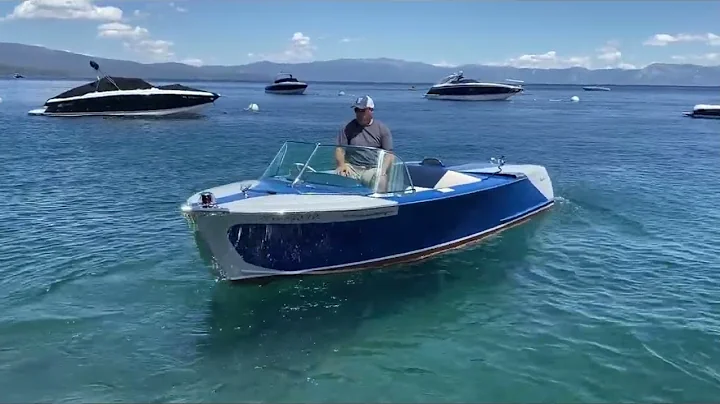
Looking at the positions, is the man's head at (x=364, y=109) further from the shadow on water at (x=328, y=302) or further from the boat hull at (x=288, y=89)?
the boat hull at (x=288, y=89)

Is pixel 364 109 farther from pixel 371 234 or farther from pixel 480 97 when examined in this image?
pixel 480 97

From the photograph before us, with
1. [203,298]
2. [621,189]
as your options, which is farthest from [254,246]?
[621,189]

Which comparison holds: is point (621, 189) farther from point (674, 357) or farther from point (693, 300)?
point (674, 357)

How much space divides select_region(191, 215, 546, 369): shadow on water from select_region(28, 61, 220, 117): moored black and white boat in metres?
34.4

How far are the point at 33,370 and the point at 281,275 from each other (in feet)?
11.2

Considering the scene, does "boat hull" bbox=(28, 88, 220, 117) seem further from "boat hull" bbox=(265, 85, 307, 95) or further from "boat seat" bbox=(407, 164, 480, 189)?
"boat hull" bbox=(265, 85, 307, 95)

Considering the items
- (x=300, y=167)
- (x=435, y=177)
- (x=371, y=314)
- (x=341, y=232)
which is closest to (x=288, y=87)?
(x=435, y=177)

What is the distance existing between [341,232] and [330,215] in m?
0.52

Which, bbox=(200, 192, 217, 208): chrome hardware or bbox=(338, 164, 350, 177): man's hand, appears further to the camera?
bbox=(338, 164, 350, 177): man's hand

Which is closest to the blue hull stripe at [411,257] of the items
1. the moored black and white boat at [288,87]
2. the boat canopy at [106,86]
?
the boat canopy at [106,86]

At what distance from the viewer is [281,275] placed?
928cm

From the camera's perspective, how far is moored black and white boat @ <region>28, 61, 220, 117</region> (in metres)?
40.6

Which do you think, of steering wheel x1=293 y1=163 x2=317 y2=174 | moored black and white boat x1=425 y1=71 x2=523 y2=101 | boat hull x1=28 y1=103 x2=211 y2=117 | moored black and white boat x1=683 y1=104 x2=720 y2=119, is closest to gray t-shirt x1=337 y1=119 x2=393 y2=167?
steering wheel x1=293 y1=163 x2=317 y2=174

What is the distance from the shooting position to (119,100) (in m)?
40.7
